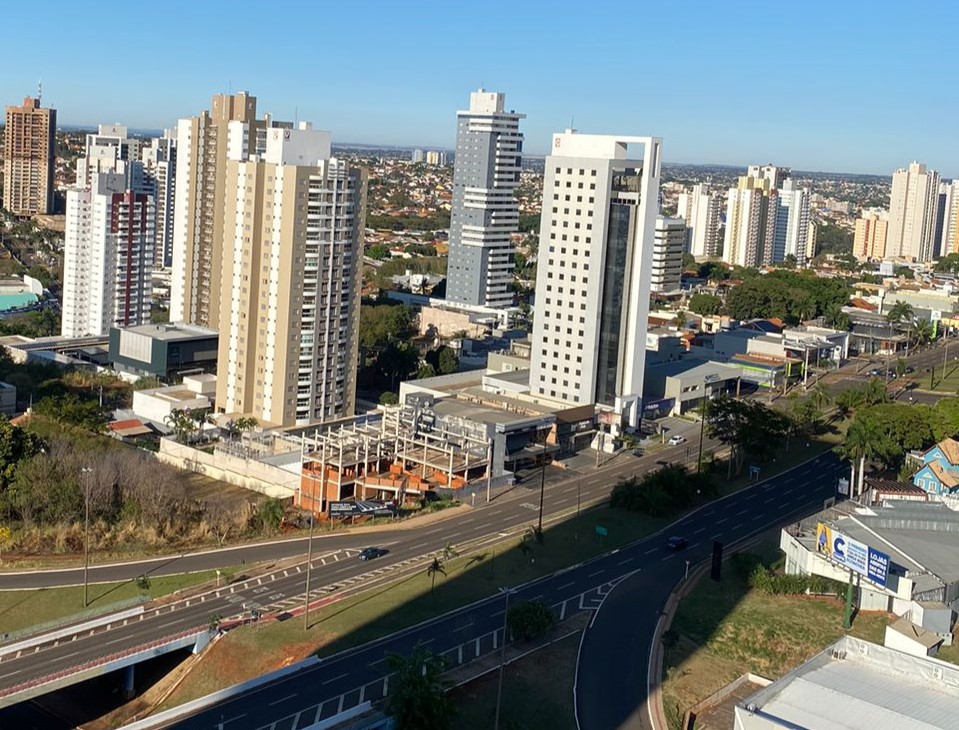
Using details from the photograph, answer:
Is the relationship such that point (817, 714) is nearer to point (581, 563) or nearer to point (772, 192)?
point (581, 563)

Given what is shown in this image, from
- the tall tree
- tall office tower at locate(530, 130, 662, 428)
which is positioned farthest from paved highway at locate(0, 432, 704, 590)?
the tall tree

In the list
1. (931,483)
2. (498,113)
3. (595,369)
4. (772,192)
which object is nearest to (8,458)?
(595,369)

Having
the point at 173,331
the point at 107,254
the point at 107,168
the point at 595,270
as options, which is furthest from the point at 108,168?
the point at 595,270

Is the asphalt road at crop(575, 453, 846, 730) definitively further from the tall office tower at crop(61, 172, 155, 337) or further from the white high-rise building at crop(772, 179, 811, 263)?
the white high-rise building at crop(772, 179, 811, 263)

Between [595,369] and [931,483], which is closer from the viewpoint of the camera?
[931,483]

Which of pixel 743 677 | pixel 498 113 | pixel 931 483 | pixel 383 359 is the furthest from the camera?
pixel 498 113

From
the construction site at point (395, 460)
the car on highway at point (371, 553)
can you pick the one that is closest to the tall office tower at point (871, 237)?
the construction site at point (395, 460)
